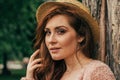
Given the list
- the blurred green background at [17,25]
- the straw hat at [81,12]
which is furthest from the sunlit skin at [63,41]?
the blurred green background at [17,25]

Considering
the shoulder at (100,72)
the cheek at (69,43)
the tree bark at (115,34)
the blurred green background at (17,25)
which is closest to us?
the shoulder at (100,72)

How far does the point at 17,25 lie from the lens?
23344mm

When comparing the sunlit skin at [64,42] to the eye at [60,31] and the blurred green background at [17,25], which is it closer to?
the eye at [60,31]

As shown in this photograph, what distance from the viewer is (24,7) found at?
23266 millimetres

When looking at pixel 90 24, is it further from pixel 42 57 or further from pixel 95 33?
pixel 42 57

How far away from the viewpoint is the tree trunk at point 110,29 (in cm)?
396

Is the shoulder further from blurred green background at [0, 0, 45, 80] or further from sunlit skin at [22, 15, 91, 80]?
blurred green background at [0, 0, 45, 80]

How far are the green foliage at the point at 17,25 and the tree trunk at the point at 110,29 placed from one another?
18307 millimetres

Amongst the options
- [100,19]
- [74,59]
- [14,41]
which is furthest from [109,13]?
[14,41]

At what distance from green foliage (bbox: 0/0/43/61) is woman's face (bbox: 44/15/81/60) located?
61.2ft

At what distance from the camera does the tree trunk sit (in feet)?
13.0

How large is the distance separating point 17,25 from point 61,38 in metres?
19.6

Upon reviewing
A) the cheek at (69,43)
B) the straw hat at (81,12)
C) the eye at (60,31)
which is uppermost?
the straw hat at (81,12)

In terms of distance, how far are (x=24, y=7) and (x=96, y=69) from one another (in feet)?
64.8
